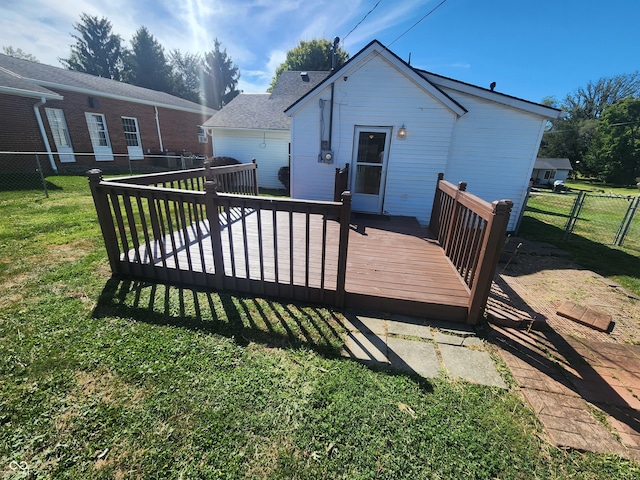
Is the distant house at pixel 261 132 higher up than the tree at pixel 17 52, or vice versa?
the tree at pixel 17 52

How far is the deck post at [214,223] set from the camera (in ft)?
9.84

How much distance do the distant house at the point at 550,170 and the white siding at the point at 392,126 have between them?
34774 millimetres

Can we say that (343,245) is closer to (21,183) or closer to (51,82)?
(21,183)

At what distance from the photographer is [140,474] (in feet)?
4.77

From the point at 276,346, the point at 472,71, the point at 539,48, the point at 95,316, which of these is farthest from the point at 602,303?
the point at 539,48

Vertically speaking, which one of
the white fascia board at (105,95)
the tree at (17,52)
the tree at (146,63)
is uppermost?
the tree at (17,52)

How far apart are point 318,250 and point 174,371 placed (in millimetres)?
2451

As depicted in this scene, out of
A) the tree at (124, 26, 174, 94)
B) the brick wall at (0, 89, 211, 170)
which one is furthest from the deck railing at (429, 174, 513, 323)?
the tree at (124, 26, 174, 94)

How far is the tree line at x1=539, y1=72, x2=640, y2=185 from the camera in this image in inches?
1211

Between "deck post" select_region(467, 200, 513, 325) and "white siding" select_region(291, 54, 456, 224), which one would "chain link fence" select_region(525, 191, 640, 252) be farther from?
"deck post" select_region(467, 200, 513, 325)

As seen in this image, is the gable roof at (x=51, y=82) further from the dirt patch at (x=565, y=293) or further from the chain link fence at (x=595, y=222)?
the chain link fence at (x=595, y=222)

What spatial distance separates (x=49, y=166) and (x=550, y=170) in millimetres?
45411

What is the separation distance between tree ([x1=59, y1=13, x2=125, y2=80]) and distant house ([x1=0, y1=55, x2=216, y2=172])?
24.3m

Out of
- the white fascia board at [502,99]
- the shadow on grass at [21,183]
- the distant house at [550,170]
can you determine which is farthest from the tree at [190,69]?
the distant house at [550,170]
